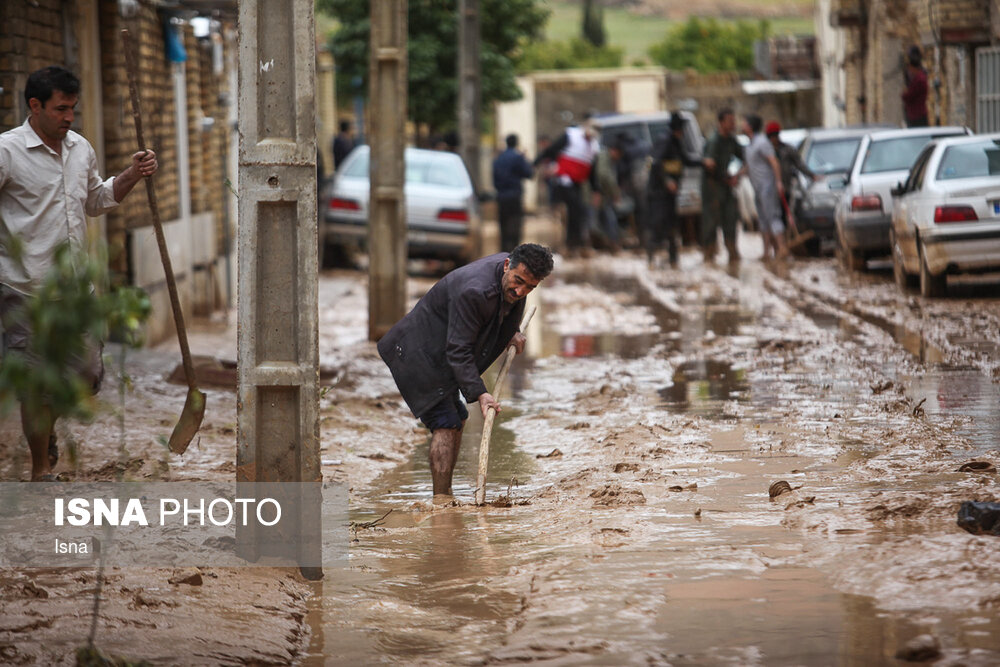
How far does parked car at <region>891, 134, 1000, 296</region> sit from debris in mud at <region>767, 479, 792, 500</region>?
811cm

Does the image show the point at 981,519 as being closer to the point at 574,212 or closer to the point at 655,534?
the point at 655,534

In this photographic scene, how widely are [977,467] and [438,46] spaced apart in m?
28.4

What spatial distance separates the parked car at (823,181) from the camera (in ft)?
70.3

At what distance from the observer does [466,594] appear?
5703 millimetres

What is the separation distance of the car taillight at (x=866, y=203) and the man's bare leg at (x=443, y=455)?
38.2ft

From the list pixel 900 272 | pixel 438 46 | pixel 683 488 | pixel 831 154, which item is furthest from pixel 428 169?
pixel 683 488

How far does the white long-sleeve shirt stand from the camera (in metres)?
6.84

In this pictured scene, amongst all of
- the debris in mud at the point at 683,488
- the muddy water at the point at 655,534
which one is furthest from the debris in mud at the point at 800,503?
the debris in mud at the point at 683,488

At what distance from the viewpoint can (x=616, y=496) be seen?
23.2 ft

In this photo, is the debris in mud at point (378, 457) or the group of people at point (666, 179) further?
the group of people at point (666, 179)

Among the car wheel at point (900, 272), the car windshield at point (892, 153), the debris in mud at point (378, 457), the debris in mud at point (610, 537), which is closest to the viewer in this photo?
the debris in mud at point (610, 537)

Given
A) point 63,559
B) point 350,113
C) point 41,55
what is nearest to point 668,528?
point 63,559

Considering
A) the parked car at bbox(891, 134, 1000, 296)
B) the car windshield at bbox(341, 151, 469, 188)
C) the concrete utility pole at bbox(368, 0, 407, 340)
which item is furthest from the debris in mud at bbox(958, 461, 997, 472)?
the car windshield at bbox(341, 151, 469, 188)

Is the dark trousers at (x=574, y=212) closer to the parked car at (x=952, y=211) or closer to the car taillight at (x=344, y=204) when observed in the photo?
the car taillight at (x=344, y=204)
